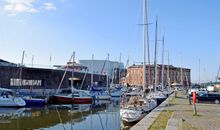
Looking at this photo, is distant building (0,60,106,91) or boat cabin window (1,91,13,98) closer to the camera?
boat cabin window (1,91,13,98)

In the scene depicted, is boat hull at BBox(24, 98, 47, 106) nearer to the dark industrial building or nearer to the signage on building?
the dark industrial building

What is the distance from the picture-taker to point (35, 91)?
245ft

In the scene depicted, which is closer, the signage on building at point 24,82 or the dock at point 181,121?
the dock at point 181,121

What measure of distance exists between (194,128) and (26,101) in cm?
4110

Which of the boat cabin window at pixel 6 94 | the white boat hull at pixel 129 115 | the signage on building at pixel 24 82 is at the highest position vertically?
the signage on building at pixel 24 82

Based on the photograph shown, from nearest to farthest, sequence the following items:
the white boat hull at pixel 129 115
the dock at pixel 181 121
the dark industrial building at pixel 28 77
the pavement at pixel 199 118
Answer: the dock at pixel 181 121, the pavement at pixel 199 118, the white boat hull at pixel 129 115, the dark industrial building at pixel 28 77

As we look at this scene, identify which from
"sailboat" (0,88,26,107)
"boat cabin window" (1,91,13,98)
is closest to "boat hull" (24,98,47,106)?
"boat cabin window" (1,91,13,98)

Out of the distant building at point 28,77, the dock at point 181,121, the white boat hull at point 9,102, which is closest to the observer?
the dock at point 181,121

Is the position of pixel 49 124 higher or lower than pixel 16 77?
lower

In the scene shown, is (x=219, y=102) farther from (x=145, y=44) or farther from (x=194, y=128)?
(x=194, y=128)

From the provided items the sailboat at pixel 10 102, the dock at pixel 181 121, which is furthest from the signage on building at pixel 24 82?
the dock at pixel 181 121

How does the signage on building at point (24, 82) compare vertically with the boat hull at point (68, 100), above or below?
above

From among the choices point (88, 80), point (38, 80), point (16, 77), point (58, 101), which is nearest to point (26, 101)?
point (58, 101)

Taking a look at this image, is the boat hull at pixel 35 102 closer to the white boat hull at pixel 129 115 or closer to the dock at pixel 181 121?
the dock at pixel 181 121
